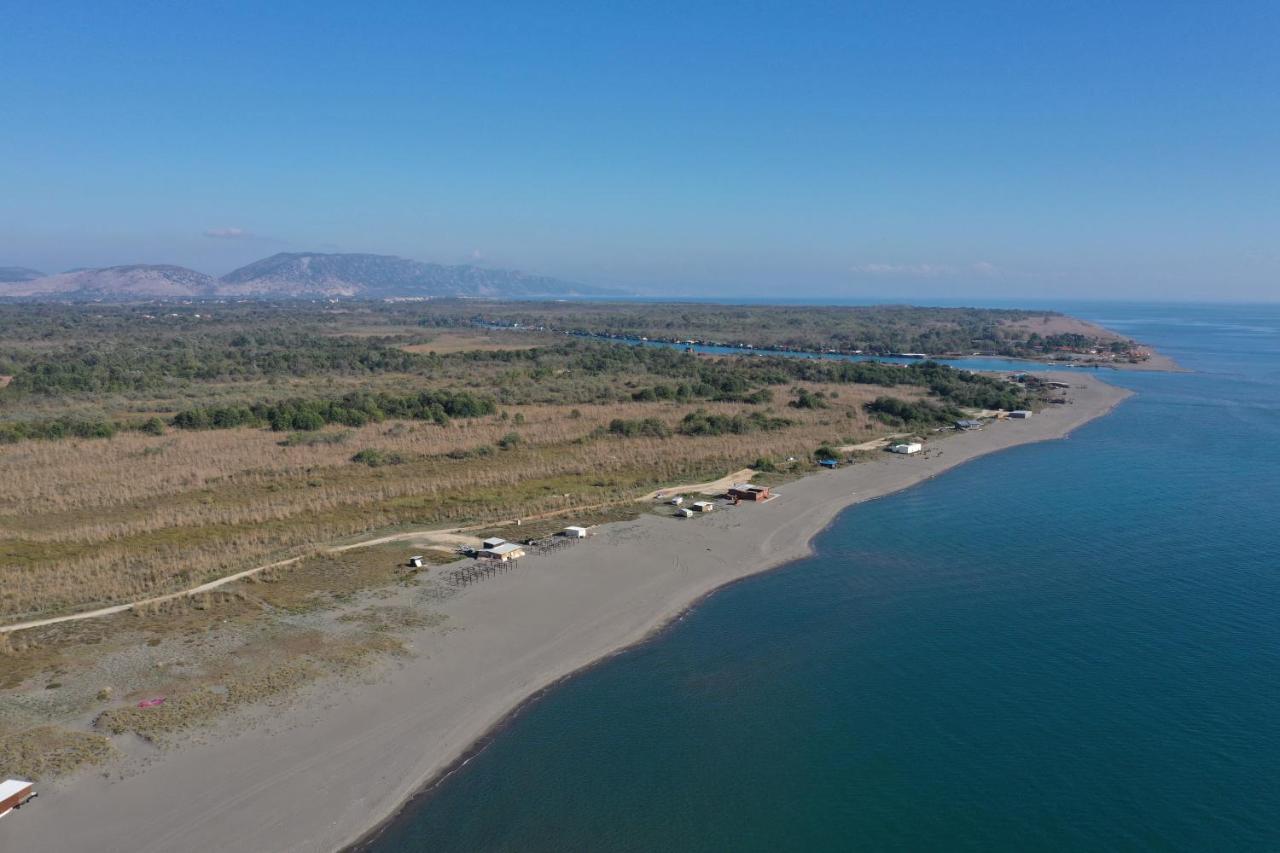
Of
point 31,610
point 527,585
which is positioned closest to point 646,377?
point 527,585

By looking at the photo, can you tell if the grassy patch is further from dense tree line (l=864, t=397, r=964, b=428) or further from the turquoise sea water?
dense tree line (l=864, t=397, r=964, b=428)

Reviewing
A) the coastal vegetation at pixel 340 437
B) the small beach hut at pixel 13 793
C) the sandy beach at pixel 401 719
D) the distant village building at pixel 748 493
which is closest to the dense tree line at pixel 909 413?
the coastal vegetation at pixel 340 437

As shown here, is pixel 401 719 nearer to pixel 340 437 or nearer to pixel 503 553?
pixel 503 553

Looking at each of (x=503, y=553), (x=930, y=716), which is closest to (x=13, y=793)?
(x=503, y=553)

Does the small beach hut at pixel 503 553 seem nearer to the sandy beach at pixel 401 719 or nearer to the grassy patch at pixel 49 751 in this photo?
the sandy beach at pixel 401 719

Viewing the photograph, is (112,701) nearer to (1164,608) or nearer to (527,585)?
(527,585)
